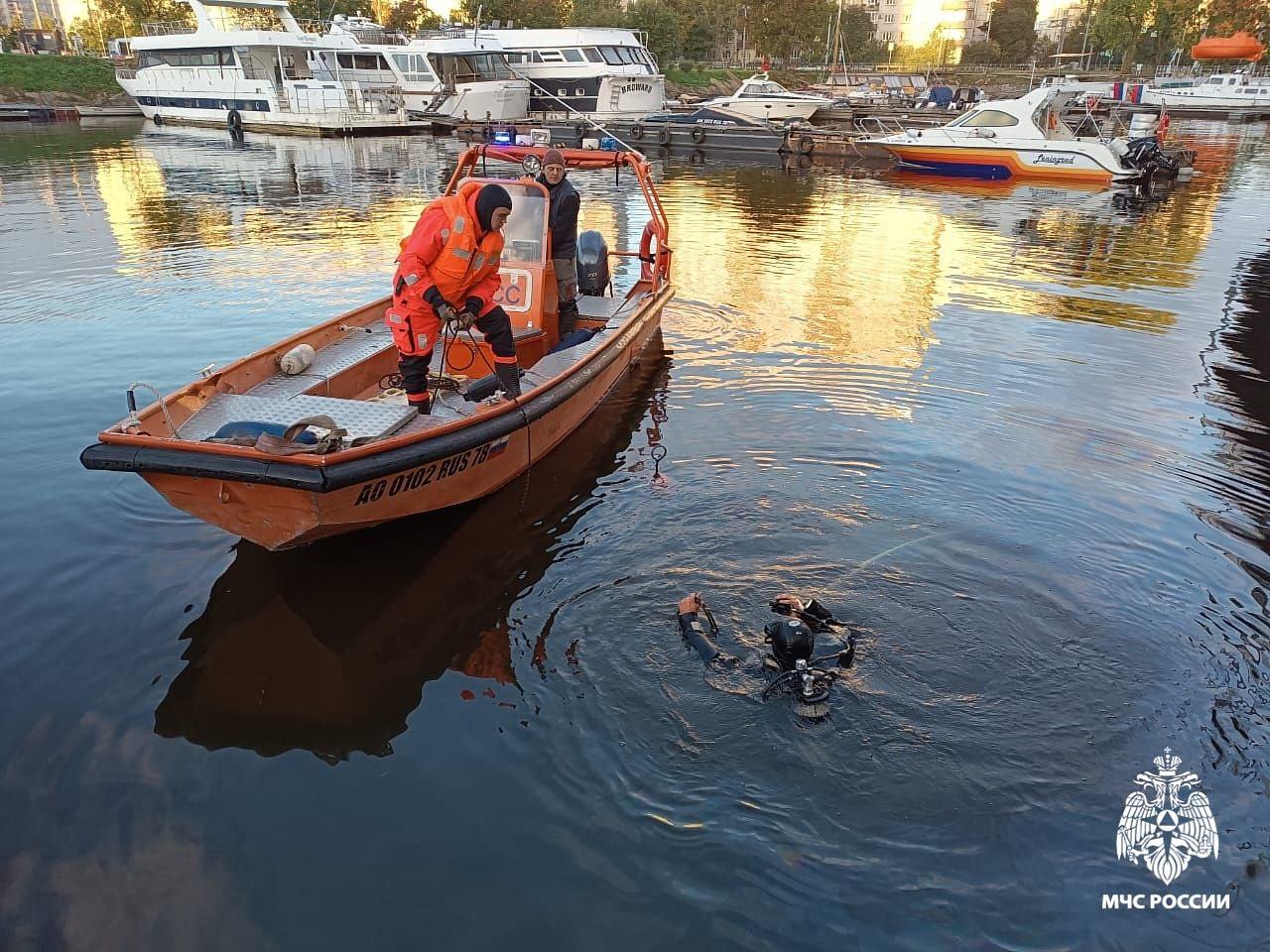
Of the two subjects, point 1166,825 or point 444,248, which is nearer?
point 1166,825

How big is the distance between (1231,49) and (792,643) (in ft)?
272

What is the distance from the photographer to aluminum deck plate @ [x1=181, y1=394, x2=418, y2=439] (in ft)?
17.5

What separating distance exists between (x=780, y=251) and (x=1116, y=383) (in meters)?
7.53

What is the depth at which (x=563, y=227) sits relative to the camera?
7797 mm

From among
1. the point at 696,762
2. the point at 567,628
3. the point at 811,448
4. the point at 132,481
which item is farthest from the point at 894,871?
the point at 132,481

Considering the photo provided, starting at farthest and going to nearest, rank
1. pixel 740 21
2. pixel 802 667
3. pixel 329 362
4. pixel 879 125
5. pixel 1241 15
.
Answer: pixel 740 21, pixel 1241 15, pixel 879 125, pixel 329 362, pixel 802 667

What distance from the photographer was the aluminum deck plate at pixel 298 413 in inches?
210

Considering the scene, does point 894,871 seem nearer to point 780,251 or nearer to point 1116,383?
point 1116,383

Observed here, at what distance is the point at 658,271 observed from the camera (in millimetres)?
9453

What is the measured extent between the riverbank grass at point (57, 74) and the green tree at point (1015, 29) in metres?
88.7

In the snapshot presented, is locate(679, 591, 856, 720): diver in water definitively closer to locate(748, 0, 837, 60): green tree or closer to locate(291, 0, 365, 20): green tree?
locate(291, 0, 365, 20): green tree

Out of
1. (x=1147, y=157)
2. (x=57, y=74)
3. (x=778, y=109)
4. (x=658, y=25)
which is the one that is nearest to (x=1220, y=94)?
(x=778, y=109)

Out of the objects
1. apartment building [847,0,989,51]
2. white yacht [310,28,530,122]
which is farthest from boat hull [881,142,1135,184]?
apartment building [847,0,989,51]

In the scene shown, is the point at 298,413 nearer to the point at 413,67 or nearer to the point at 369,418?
the point at 369,418
